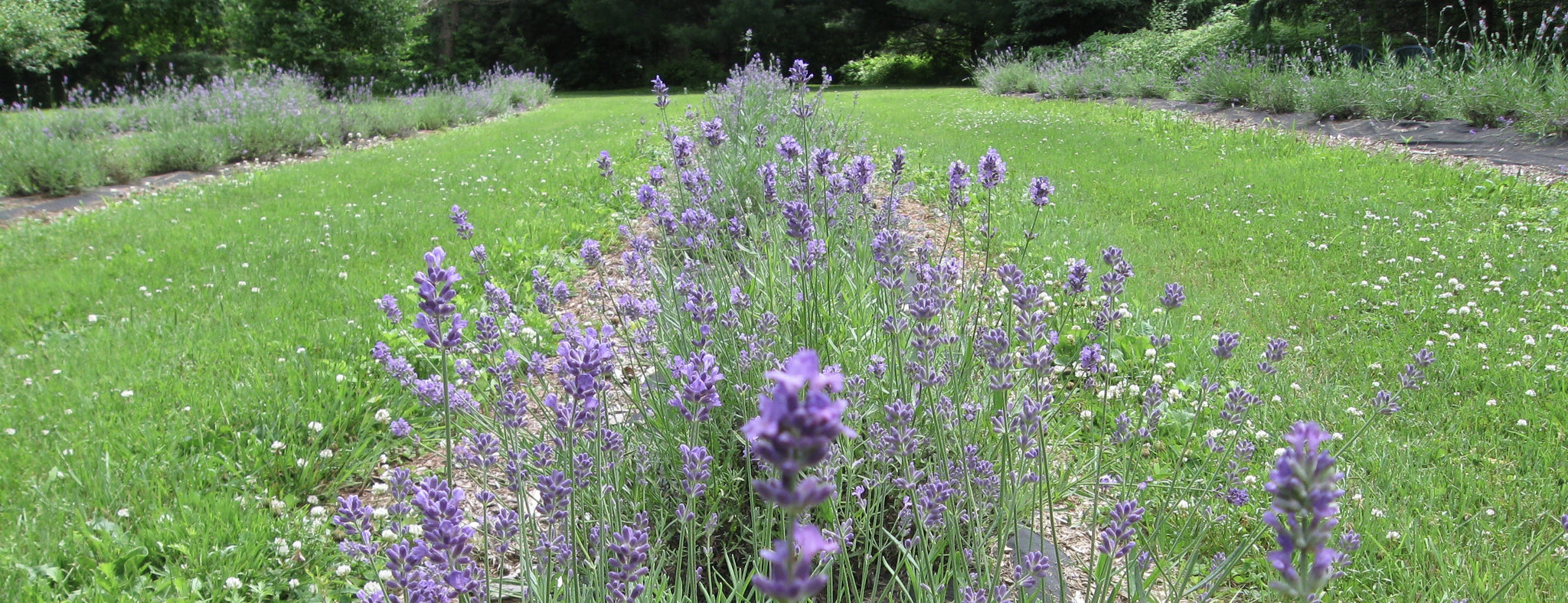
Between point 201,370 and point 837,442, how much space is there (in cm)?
269

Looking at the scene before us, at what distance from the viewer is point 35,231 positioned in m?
5.43

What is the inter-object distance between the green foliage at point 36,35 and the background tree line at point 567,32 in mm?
44

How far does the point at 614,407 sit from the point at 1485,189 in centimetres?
552

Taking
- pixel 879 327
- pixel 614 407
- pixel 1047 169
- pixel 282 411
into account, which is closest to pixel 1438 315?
pixel 879 327

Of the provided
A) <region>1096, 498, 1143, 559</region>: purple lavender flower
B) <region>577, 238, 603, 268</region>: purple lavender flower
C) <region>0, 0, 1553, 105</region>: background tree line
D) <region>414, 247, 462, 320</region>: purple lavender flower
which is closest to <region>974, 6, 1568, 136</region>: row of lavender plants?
<region>0, 0, 1553, 105</region>: background tree line

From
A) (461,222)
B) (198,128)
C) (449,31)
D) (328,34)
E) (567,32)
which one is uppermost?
(567,32)

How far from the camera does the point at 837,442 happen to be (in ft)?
5.55

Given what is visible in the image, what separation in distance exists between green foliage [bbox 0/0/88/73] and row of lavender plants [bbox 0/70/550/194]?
23.6 feet

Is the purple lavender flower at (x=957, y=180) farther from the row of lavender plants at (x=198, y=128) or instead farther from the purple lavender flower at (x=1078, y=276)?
the row of lavender plants at (x=198, y=128)

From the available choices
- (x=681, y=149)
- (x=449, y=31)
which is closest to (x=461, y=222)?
(x=681, y=149)

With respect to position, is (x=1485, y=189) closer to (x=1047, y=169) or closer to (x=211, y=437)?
(x=1047, y=169)

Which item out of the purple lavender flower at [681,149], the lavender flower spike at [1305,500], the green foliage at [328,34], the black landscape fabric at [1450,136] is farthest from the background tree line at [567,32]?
the lavender flower spike at [1305,500]

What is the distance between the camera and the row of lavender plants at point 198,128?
7.47 metres

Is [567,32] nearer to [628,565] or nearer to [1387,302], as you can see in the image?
[1387,302]
